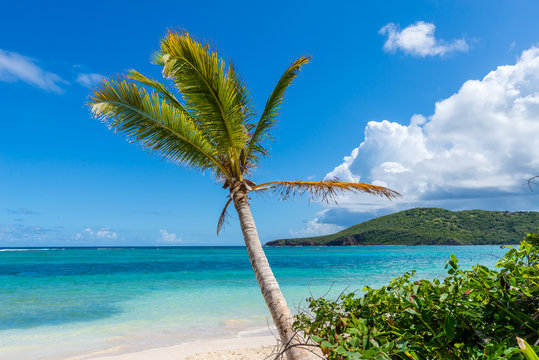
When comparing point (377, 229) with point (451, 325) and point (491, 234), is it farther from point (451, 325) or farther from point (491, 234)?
point (451, 325)

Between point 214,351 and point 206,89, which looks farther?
point 214,351

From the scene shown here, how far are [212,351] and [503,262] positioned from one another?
7.08 metres

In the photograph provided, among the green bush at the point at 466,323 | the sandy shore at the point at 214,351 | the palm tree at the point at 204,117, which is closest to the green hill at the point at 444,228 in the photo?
the sandy shore at the point at 214,351

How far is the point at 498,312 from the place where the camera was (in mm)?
1283

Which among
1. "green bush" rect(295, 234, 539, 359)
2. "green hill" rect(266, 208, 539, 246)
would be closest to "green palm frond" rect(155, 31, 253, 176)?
"green bush" rect(295, 234, 539, 359)

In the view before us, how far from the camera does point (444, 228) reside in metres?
81.4

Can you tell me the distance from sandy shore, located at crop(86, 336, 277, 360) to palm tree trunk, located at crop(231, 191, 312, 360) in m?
3.44

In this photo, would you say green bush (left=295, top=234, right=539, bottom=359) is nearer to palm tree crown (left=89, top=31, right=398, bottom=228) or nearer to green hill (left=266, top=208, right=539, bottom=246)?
palm tree crown (left=89, top=31, right=398, bottom=228)

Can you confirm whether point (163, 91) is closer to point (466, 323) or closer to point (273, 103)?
point (273, 103)

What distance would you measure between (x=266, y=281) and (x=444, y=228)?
90200mm

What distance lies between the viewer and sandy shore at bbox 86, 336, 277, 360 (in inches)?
269

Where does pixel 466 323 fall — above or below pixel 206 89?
below

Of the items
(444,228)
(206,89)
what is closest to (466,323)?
(206,89)

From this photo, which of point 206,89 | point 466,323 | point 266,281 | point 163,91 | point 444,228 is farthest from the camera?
point 444,228
